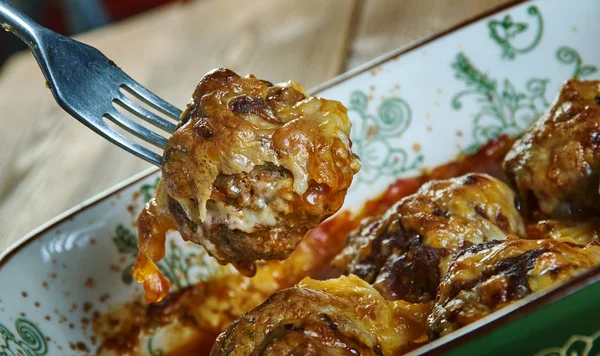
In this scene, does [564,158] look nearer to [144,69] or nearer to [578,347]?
[578,347]

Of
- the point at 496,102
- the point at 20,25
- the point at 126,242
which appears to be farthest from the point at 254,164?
the point at 496,102

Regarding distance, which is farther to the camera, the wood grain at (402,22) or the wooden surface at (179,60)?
the wood grain at (402,22)

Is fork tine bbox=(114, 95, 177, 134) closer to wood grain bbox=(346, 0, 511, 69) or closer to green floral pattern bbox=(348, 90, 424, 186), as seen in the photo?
green floral pattern bbox=(348, 90, 424, 186)

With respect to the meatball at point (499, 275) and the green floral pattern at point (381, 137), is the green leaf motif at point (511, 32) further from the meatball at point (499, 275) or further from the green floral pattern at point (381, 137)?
the meatball at point (499, 275)

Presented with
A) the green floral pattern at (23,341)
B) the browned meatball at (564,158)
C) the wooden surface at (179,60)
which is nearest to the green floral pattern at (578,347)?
the browned meatball at (564,158)

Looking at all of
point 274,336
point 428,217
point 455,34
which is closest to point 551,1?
point 455,34

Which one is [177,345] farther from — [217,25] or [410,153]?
[217,25]

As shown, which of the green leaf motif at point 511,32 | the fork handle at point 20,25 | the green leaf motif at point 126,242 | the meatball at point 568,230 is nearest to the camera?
the fork handle at point 20,25
